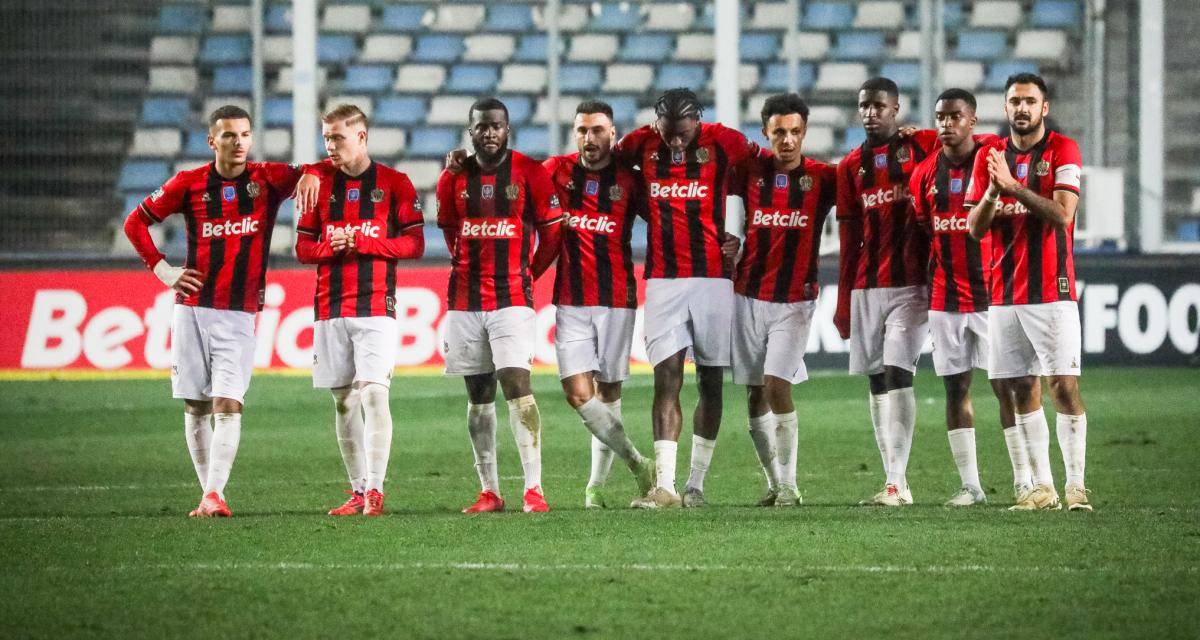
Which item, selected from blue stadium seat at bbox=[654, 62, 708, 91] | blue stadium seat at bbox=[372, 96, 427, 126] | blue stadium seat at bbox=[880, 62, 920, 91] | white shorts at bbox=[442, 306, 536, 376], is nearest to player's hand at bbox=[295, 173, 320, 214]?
white shorts at bbox=[442, 306, 536, 376]

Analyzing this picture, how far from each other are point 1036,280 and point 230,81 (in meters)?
13.5

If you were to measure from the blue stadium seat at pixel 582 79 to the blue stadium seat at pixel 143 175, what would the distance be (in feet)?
15.4

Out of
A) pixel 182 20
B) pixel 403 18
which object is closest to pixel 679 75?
pixel 403 18

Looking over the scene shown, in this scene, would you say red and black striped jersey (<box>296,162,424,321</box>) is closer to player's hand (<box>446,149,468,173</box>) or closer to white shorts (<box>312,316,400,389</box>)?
white shorts (<box>312,316,400,389</box>)

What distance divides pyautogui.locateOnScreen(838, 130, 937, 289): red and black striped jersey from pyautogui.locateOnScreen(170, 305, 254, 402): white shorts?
109 inches

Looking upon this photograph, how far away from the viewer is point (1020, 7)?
66.7 feet

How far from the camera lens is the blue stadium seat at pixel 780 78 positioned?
19.7 metres

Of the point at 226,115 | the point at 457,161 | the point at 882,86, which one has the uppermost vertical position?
the point at 882,86

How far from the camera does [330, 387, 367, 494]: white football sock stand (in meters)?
7.45

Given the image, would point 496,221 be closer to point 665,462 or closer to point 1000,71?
point 665,462

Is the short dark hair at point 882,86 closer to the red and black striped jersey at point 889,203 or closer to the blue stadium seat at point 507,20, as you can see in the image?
the red and black striped jersey at point 889,203

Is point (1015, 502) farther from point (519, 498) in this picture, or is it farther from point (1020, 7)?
point (1020, 7)

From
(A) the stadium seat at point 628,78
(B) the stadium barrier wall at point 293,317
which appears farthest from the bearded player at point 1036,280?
(A) the stadium seat at point 628,78

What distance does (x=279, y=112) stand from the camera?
18.7 metres
